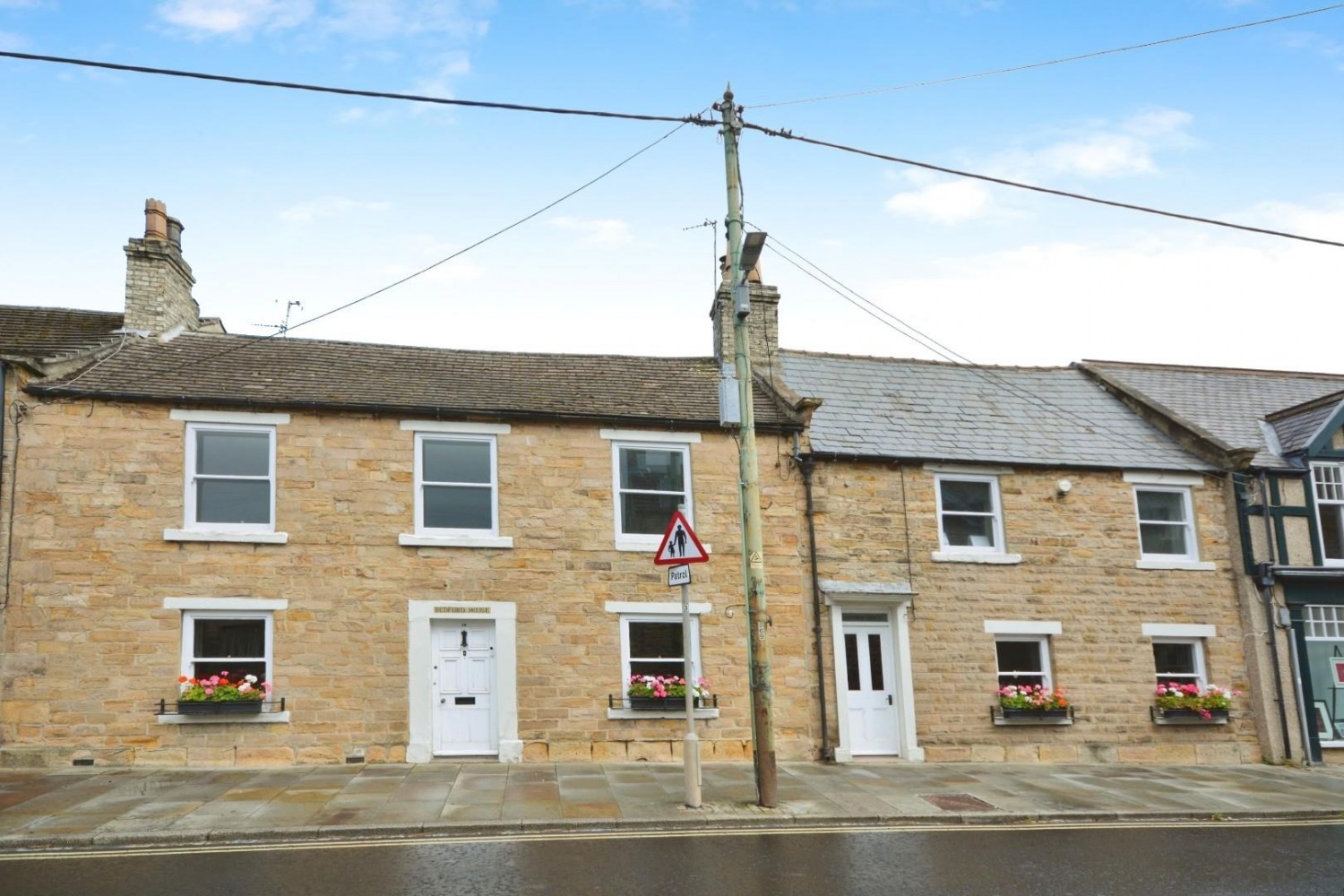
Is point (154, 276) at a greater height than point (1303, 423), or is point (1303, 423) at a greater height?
point (154, 276)

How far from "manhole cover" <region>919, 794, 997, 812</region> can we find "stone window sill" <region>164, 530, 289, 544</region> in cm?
963

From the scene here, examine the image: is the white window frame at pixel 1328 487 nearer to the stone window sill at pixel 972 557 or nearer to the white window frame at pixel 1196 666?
the white window frame at pixel 1196 666

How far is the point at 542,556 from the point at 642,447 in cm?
246

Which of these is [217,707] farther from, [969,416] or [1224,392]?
[1224,392]

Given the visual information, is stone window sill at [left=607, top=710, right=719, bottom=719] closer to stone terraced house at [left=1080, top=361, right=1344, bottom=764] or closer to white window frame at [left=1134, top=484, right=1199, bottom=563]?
white window frame at [left=1134, top=484, right=1199, bottom=563]

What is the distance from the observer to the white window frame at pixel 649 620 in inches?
632

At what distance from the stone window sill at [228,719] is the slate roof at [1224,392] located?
16629 millimetres

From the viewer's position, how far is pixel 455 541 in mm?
16000

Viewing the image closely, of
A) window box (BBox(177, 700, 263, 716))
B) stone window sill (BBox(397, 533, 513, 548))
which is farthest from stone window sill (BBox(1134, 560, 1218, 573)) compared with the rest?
window box (BBox(177, 700, 263, 716))

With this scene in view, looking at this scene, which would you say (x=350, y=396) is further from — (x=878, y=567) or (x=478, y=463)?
(x=878, y=567)

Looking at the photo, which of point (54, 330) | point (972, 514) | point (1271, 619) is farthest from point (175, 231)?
point (1271, 619)

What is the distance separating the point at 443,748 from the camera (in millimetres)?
15547

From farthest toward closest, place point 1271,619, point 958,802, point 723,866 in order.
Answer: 1. point 1271,619
2. point 958,802
3. point 723,866

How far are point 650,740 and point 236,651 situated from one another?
619 centimetres
